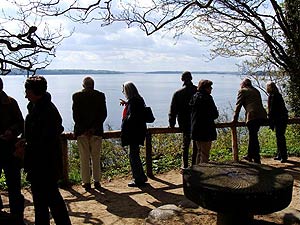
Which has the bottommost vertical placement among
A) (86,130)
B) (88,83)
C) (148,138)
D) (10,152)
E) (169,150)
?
(169,150)

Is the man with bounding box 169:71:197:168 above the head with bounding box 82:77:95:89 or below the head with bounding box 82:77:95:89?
below

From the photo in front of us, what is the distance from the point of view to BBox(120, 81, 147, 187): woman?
6.82m

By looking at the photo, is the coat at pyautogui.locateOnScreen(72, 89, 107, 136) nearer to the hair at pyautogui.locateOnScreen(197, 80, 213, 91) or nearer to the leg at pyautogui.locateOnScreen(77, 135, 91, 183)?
the leg at pyautogui.locateOnScreen(77, 135, 91, 183)

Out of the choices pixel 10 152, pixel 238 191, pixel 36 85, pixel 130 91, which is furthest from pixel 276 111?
pixel 36 85

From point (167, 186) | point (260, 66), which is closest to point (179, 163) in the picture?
point (167, 186)

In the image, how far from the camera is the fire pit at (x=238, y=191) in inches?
170

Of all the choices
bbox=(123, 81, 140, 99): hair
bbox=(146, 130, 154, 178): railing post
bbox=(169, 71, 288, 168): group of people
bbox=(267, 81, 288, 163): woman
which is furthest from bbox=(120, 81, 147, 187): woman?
bbox=(267, 81, 288, 163): woman

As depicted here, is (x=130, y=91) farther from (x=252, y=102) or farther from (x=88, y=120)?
(x=252, y=102)

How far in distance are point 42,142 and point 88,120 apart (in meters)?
2.43

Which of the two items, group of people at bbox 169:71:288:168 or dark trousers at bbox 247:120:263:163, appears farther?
dark trousers at bbox 247:120:263:163

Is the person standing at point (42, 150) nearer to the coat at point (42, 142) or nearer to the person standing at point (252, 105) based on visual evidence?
the coat at point (42, 142)

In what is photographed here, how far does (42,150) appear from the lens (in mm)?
4371

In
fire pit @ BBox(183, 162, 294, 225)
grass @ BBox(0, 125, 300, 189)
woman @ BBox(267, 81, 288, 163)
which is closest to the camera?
fire pit @ BBox(183, 162, 294, 225)

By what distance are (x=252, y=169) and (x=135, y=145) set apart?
90.6 inches
